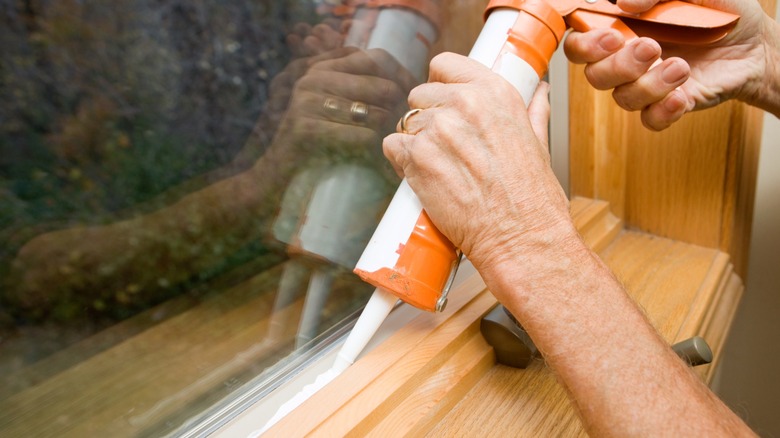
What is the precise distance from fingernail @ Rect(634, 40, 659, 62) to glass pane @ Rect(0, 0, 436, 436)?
241 millimetres

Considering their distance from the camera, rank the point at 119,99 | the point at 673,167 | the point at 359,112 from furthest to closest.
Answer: the point at 673,167 → the point at 359,112 → the point at 119,99

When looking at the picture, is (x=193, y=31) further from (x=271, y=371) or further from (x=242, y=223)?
(x=271, y=371)

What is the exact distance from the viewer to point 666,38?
1.90 ft

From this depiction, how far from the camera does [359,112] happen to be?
24.1 inches

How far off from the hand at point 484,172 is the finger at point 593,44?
0.51 feet

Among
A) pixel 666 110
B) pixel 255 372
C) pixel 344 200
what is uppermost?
pixel 666 110

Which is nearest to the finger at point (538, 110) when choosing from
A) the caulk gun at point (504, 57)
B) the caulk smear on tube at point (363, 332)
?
the caulk gun at point (504, 57)

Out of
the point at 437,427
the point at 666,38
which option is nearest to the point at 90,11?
the point at 437,427

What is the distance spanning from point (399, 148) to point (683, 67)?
339mm

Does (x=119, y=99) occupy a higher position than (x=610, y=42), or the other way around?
(x=610, y=42)

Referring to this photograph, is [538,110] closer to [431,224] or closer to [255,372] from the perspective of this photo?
[431,224]

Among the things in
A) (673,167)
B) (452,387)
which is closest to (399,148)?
(452,387)

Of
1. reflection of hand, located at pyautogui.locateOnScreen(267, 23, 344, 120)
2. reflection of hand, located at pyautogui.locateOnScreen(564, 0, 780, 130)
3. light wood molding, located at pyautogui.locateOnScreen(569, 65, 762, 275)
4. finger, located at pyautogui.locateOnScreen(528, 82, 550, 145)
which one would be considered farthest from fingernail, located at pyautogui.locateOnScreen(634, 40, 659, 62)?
reflection of hand, located at pyautogui.locateOnScreen(267, 23, 344, 120)

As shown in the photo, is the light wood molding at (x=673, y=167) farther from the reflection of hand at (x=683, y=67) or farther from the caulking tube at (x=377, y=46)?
the caulking tube at (x=377, y=46)
